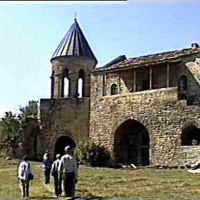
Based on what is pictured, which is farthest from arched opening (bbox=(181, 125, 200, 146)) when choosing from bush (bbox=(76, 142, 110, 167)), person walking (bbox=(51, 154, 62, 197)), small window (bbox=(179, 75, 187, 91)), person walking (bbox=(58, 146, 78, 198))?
person walking (bbox=(58, 146, 78, 198))

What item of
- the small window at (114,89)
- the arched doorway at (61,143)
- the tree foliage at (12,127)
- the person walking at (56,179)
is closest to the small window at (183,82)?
the small window at (114,89)

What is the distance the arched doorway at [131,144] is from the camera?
36.5 m

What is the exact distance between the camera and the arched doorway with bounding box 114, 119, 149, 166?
36469 mm

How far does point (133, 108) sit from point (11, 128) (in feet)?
38.1

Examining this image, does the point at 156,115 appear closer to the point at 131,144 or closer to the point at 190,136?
the point at 190,136

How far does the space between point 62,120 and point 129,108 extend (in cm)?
617

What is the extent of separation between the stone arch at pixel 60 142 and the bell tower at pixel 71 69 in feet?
12.6

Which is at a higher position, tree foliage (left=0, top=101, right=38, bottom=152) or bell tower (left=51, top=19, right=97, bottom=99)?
bell tower (left=51, top=19, right=97, bottom=99)

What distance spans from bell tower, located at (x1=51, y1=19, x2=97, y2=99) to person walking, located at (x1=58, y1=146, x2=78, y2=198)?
2699 centimetres

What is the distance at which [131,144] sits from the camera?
37312 millimetres

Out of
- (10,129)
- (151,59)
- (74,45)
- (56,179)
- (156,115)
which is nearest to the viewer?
(56,179)

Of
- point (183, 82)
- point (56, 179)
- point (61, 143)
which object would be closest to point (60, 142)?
point (61, 143)

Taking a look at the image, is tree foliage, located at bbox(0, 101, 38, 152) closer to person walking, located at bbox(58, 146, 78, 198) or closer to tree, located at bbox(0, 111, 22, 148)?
tree, located at bbox(0, 111, 22, 148)

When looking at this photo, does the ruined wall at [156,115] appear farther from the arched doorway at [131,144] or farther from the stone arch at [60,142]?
the stone arch at [60,142]
